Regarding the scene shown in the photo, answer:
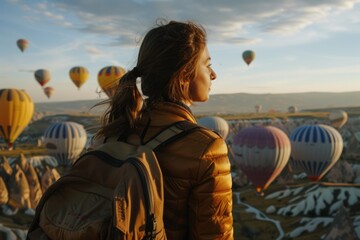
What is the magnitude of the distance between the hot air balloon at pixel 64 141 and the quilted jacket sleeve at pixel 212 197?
3881 centimetres

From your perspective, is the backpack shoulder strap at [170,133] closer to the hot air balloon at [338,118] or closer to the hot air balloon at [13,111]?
the hot air balloon at [13,111]

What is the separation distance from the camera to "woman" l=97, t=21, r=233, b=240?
1768mm

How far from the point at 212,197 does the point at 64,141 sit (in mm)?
39099

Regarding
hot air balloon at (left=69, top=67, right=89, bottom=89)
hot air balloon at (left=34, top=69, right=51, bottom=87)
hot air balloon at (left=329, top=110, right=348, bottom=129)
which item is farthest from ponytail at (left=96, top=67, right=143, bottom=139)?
hot air balloon at (left=34, top=69, right=51, bottom=87)

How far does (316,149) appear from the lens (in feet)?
97.3

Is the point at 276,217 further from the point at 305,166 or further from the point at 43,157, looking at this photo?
the point at 43,157

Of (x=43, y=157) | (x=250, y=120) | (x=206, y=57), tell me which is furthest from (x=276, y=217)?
(x=250, y=120)

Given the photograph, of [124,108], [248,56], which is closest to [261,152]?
[124,108]

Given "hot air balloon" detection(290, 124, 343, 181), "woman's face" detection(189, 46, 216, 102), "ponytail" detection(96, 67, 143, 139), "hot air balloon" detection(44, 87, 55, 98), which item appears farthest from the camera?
"hot air balloon" detection(44, 87, 55, 98)

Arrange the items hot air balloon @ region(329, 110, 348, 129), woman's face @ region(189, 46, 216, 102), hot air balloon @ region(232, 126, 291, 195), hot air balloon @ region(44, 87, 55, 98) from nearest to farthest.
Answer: woman's face @ region(189, 46, 216, 102) < hot air balloon @ region(232, 126, 291, 195) < hot air balloon @ region(329, 110, 348, 129) < hot air balloon @ region(44, 87, 55, 98)

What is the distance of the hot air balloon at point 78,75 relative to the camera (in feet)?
217

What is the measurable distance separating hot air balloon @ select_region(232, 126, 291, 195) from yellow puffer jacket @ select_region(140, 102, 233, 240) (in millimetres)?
22798

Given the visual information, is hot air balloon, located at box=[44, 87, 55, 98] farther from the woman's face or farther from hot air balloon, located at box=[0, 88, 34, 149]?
the woman's face

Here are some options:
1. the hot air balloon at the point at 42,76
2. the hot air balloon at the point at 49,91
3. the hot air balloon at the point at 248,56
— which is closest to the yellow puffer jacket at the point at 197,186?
the hot air balloon at the point at 248,56
